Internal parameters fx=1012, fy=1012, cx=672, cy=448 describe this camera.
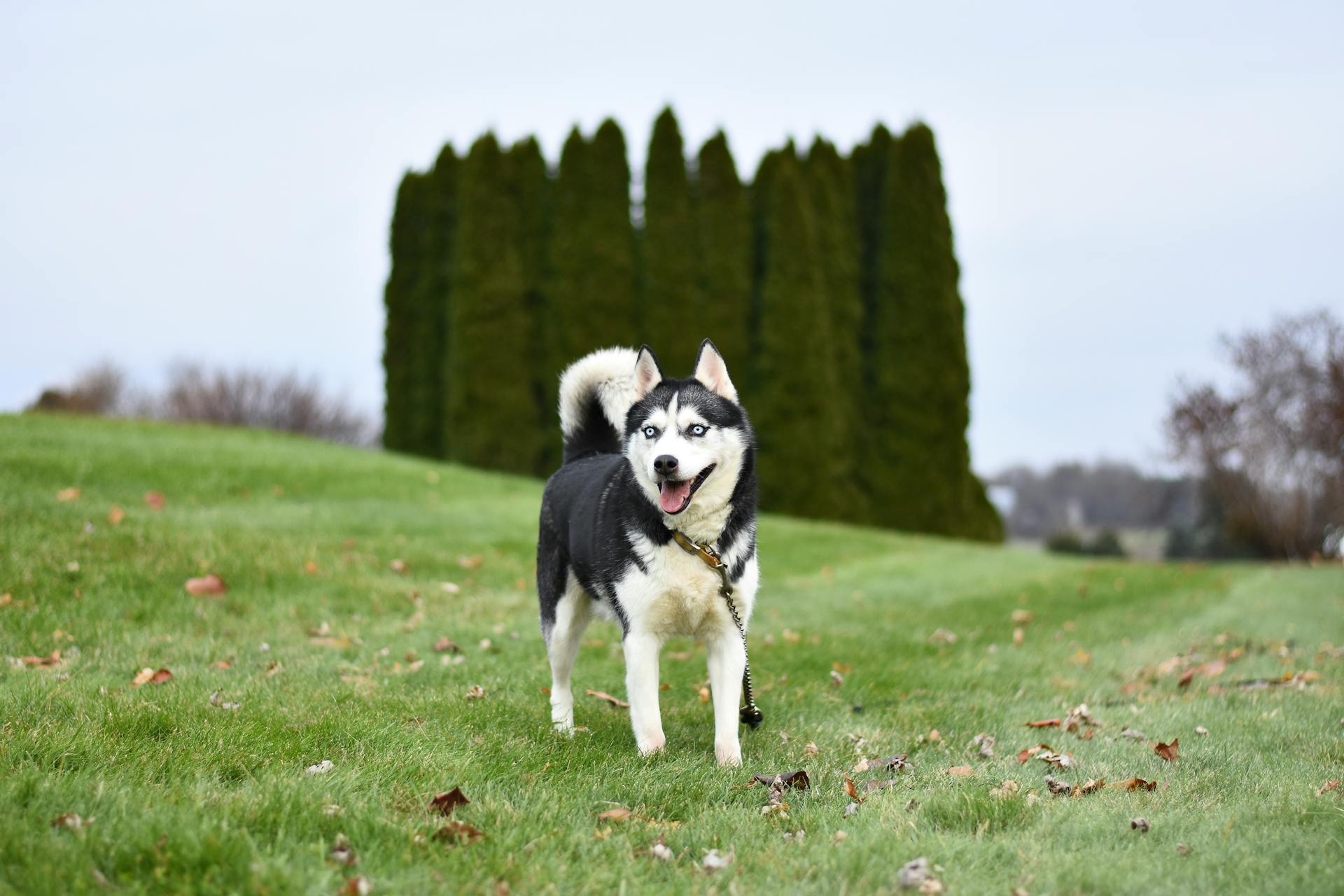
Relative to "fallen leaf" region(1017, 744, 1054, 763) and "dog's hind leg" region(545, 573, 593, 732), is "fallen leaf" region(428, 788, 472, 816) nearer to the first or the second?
"dog's hind leg" region(545, 573, 593, 732)

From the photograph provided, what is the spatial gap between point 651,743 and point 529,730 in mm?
668

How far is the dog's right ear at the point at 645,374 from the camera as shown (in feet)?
14.8

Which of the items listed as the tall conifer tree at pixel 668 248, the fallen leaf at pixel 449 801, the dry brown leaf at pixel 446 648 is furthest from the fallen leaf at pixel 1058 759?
the tall conifer tree at pixel 668 248

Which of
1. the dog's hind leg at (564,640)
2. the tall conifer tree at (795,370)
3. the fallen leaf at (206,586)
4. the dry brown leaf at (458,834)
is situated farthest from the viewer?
the tall conifer tree at (795,370)

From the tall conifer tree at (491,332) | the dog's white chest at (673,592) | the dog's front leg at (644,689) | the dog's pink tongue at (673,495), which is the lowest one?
the dog's front leg at (644,689)

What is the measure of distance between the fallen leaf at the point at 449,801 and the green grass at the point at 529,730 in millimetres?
48

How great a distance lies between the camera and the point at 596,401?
17.9 ft

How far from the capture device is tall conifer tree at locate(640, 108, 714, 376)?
22328mm

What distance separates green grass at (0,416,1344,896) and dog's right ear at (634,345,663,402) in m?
1.58

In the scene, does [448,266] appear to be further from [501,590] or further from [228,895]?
[228,895]

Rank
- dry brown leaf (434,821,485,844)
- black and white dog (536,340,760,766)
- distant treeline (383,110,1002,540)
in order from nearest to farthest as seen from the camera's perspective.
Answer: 1. dry brown leaf (434,821,485,844)
2. black and white dog (536,340,760,766)
3. distant treeline (383,110,1002,540)

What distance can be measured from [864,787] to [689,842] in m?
1.01

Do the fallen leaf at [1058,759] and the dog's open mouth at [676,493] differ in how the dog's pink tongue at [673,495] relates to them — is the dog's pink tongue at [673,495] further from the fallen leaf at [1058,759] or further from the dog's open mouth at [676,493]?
the fallen leaf at [1058,759]

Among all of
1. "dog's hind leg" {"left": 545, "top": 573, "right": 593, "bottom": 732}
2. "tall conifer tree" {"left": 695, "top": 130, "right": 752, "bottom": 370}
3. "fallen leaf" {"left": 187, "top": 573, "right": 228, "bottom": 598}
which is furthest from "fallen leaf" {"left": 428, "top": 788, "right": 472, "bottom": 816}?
"tall conifer tree" {"left": 695, "top": 130, "right": 752, "bottom": 370}
